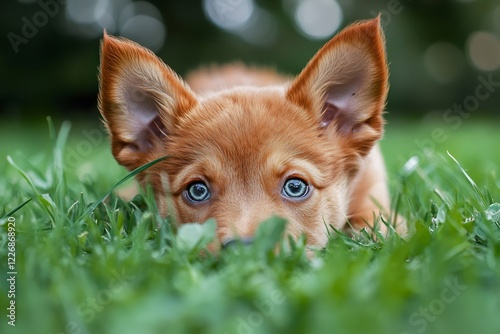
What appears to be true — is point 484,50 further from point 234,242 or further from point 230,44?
point 234,242

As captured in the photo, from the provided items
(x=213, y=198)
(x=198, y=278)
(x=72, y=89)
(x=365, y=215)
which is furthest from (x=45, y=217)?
(x=72, y=89)

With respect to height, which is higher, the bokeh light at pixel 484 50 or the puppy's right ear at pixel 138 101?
the puppy's right ear at pixel 138 101

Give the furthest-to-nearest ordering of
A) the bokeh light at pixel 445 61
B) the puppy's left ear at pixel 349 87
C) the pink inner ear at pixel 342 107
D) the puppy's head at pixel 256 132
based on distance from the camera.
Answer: the bokeh light at pixel 445 61
the pink inner ear at pixel 342 107
the puppy's left ear at pixel 349 87
the puppy's head at pixel 256 132

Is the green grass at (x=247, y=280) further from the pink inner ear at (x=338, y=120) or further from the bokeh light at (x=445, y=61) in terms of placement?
the bokeh light at (x=445, y=61)

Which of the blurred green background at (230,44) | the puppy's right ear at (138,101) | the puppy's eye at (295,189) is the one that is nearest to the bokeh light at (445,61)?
the blurred green background at (230,44)

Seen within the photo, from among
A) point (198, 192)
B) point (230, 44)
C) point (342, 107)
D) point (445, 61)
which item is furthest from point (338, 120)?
point (445, 61)

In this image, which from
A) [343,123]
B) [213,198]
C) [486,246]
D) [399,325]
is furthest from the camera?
[343,123]

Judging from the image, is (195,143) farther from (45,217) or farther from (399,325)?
(399,325)
